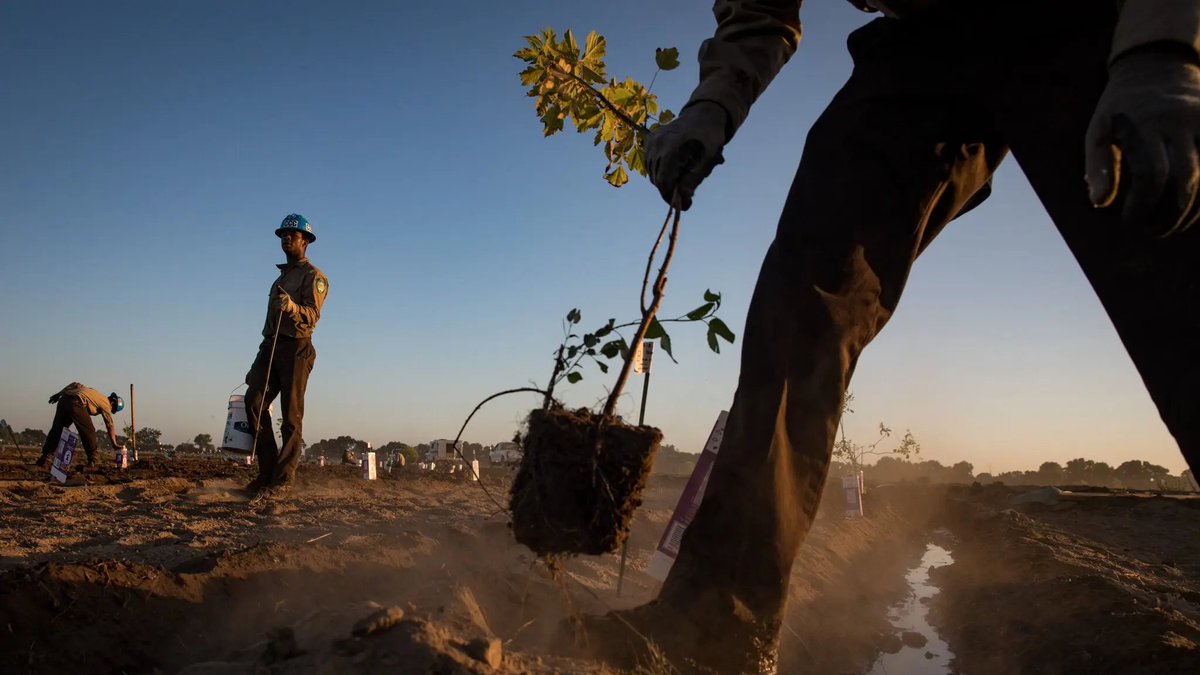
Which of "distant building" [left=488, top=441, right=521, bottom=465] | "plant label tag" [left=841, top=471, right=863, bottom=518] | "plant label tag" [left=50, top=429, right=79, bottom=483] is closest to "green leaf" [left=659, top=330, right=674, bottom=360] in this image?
"distant building" [left=488, top=441, right=521, bottom=465]

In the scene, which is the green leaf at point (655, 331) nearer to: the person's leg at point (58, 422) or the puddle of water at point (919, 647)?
the puddle of water at point (919, 647)

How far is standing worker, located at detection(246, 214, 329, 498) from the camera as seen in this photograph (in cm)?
529

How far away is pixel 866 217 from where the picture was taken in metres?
1.73

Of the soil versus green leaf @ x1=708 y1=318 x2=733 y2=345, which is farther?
green leaf @ x1=708 y1=318 x2=733 y2=345

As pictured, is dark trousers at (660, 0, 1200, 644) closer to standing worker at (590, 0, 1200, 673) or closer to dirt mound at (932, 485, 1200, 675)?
standing worker at (590, 0, 1200, 673)

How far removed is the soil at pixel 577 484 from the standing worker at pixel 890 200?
0.27 metres

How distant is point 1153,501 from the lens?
319 inches

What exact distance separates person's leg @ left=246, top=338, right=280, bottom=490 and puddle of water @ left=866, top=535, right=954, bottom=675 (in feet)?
15.1

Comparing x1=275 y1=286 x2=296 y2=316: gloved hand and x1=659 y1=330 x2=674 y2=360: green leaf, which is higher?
x1=275 y1=286 x2=296 y2=316: gloved hand

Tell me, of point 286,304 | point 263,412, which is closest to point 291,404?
point 263,412

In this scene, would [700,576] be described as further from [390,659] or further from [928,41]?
[928,41]

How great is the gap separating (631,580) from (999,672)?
1.40 metres

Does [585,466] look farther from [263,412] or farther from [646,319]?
[263,412]

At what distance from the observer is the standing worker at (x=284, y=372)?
5289 millimetres
